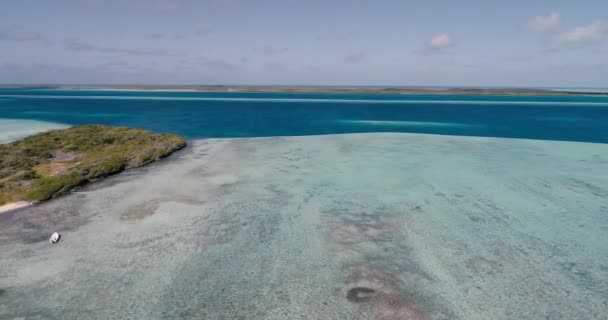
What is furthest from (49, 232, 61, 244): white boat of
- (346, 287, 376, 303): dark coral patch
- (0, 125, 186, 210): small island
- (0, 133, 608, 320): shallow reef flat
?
(346, 287, 376, 303): dark coral patch

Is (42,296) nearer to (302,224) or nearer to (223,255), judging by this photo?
(223,255)

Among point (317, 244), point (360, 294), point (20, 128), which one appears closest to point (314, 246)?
point (317, 244)

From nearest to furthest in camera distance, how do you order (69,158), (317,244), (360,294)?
(360,294)
(317,244)
(69,158)

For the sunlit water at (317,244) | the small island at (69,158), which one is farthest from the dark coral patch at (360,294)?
the small island at (69,158)

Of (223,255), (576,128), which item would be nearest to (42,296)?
(223,255)

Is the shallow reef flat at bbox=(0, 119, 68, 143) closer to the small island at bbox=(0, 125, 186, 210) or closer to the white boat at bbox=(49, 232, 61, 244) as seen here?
the small island at bbox=(0, 125, 186, 210)

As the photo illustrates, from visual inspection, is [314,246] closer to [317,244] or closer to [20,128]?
[317,244]
